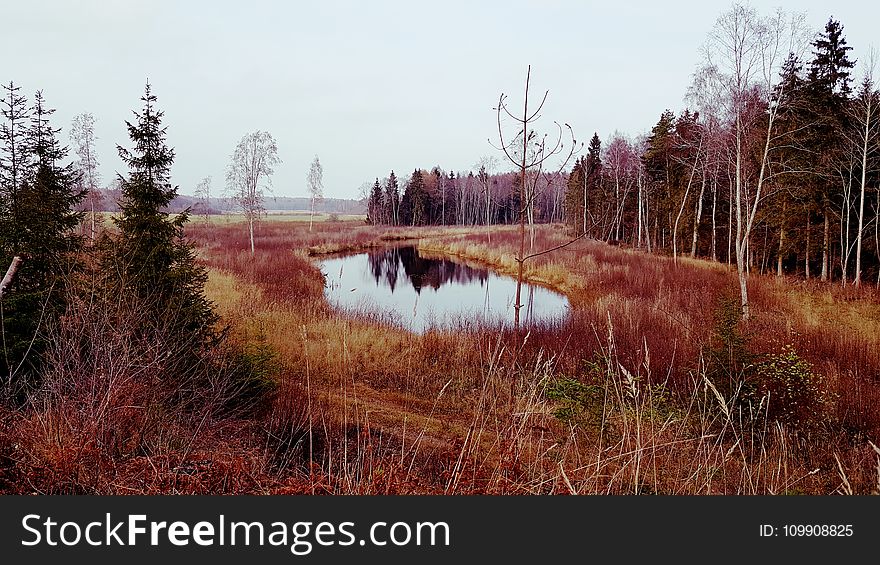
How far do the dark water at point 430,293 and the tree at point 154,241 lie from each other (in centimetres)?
356

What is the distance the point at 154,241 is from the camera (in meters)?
5.70

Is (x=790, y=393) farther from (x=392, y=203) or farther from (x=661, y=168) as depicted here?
(x=392, y=203)

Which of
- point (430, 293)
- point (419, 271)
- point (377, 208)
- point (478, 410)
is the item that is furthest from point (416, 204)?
point (478, 410)

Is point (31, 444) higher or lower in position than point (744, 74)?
lower

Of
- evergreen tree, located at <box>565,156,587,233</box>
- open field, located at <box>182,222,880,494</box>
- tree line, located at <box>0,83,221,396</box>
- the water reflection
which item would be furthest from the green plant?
evergreen tree, located at <box>565,156,587,233</box>

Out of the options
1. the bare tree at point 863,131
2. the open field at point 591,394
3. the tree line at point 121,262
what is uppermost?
the bare tree at point 863,131

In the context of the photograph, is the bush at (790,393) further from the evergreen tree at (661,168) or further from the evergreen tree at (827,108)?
the evergreen tree at (661,168)

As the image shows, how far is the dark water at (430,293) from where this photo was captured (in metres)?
11.4

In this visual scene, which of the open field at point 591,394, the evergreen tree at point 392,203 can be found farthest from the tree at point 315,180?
the open field at point 591,394

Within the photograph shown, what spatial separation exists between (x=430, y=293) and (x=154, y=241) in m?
12.3

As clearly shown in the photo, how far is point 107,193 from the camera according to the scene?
3275 centimetres

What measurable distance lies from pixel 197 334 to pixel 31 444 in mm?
2669

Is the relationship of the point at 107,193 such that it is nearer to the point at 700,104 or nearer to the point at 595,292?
the point at 595,292

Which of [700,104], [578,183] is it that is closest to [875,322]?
[700,104]
